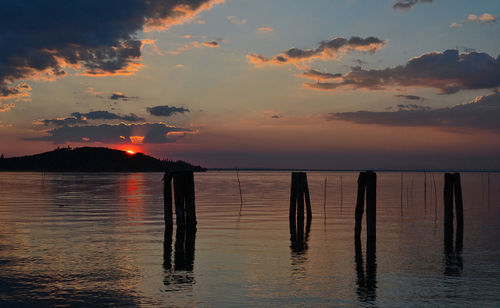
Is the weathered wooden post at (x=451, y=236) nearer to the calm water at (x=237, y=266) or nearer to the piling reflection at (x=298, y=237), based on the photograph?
the calm water at (x=237, y=266)

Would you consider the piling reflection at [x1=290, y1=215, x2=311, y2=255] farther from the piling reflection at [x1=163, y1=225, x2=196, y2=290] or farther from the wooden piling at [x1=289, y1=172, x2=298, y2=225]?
the piling reflection at [x1=163, y1=225, x2=196, y2=290]

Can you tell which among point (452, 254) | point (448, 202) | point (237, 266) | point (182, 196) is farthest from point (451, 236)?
point (182, 196)

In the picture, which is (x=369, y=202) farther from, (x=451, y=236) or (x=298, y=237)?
(x=451, y=236)

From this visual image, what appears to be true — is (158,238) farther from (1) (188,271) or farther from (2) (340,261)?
(2) (340,261)

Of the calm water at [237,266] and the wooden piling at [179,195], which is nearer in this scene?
the calm water at [237,266]

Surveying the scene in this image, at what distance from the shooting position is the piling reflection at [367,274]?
13.6 meters

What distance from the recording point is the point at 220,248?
2109cm

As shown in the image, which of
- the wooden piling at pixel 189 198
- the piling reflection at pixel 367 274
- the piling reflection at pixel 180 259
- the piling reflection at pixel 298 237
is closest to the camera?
the piling reflection at pixel 367 274

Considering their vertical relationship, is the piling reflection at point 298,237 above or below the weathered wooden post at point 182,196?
below

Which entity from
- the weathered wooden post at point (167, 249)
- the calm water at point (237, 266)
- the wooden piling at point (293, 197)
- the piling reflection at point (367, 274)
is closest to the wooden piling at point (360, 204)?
the calm water at point (237, 266)

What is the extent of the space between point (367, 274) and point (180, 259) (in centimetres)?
696

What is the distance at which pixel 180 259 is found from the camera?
1853 centimetres

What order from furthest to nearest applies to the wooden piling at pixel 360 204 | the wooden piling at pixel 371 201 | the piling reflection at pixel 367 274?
the wooden piling at pixel 360 204 < the wooden piling at pixel 371 201 < the piling reflection at pixel 367 274

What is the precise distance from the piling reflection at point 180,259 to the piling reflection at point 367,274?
5086 mm
